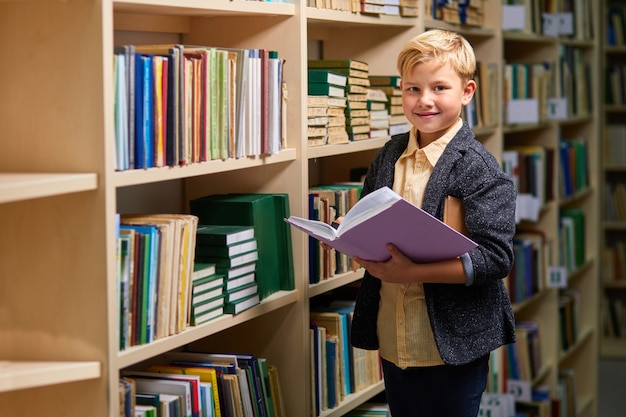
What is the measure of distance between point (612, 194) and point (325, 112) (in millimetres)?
3893

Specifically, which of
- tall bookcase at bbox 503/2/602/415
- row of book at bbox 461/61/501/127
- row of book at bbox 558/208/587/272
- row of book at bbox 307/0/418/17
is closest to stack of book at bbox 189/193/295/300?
row of book at bbox 307/0/418/17

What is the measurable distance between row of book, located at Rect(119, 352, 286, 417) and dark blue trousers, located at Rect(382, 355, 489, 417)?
1.12ft

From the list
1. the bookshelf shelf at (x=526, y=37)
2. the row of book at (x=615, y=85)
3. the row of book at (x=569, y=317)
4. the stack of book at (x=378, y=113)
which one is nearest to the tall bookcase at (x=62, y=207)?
the stack of book at (x=378, y=113)

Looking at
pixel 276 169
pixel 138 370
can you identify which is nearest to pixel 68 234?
pixel 138 370

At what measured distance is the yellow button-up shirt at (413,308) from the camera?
7.20ft

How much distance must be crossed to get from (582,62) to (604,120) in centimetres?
121

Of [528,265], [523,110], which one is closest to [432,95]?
[523,110]

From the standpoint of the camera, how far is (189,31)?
261 centimetres

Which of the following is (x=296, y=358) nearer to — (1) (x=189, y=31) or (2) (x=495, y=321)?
(2) (x=495, y=321)

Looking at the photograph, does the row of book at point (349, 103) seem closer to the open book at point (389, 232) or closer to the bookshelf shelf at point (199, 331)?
the bookshelf shelf at point (199, 331)

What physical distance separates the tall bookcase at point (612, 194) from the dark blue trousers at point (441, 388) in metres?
4.00

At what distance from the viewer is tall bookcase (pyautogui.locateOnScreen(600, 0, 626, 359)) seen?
6078mm

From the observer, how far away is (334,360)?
2.72 metres

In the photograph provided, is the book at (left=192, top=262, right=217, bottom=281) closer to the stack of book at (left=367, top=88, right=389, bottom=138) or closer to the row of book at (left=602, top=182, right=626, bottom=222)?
the stack of book at (left=367, top=88, right=389, bottom=138)
